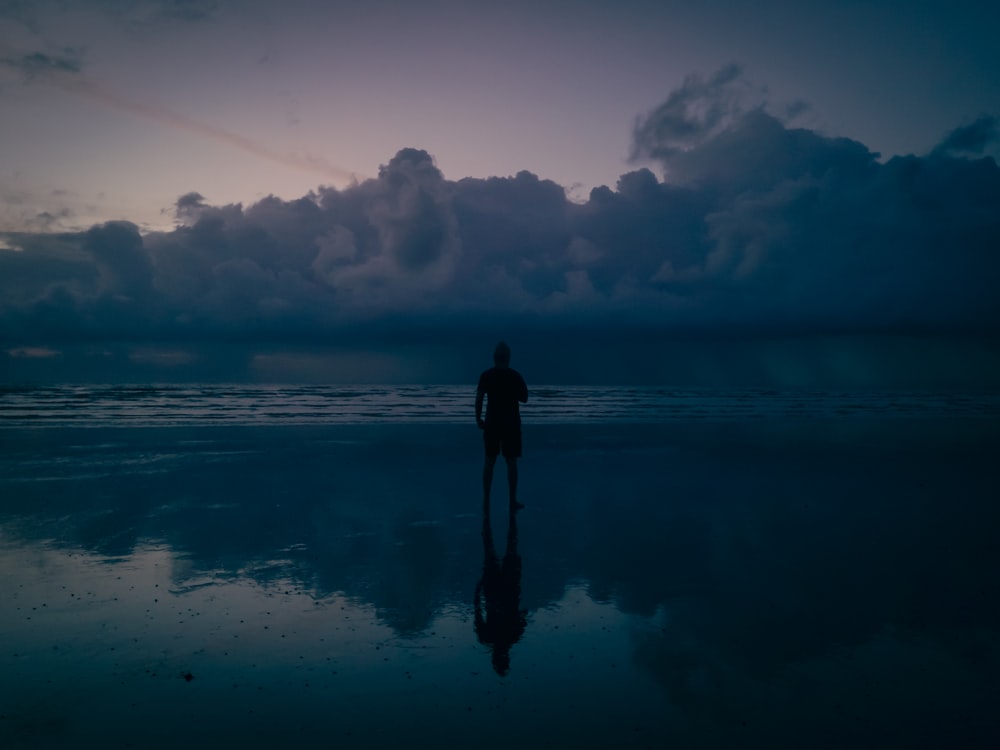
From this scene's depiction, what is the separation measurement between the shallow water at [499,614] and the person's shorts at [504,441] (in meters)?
0.92

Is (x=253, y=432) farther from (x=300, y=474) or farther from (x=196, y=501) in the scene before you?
(x=196, y=501)

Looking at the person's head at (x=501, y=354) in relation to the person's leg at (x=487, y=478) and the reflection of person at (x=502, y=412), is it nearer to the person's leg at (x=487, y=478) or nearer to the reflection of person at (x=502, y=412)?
the reflection of person at (x=502, y=412)

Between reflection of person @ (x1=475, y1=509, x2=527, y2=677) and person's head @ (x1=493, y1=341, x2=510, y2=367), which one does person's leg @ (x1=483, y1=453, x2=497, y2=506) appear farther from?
reflection of person @ (x1=475, y1=509, x2=527, y2=677)

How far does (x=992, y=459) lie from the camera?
1741 centimetres

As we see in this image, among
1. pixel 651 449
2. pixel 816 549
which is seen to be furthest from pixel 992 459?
pixel 816 549

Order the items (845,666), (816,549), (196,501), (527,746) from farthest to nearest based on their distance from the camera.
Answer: (196,501) < (816,549) < (845,666) < (527,746)

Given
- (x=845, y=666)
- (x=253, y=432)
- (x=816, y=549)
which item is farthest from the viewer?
(x=253, y=432)

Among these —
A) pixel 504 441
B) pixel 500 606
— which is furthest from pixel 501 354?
pixel 500 606

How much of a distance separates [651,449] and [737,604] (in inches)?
553

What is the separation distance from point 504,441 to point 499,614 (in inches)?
196

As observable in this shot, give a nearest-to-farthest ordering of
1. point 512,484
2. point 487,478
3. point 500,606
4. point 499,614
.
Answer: point 499,614, point 500,606, point 512,484, point 487,478

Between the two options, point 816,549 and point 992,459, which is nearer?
point 816,549

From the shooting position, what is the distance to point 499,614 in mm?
5852

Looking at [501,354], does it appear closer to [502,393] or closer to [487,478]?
[502,393]
